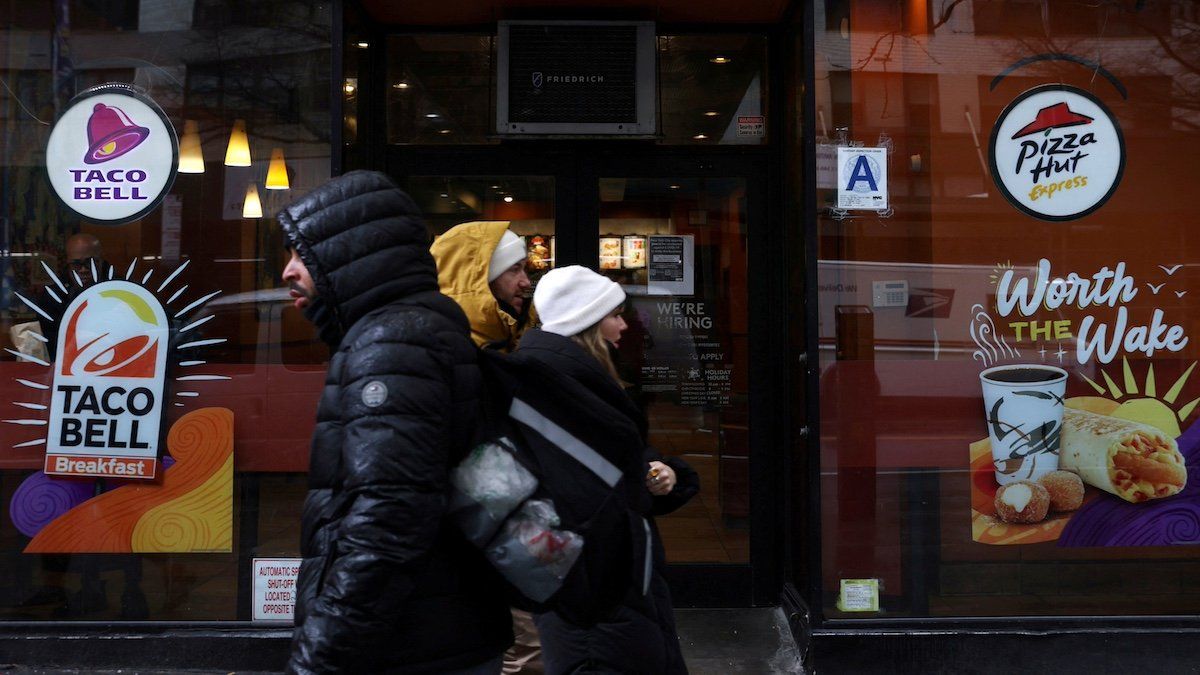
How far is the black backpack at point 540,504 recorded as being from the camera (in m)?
2.27

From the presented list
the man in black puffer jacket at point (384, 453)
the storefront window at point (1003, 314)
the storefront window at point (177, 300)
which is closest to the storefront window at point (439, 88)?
the storefront window at point (177, 300)

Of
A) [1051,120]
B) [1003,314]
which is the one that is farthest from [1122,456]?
[1051,120]

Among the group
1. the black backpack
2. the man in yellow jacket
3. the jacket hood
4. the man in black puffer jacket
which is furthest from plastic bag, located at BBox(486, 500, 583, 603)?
the man in yellow jacket

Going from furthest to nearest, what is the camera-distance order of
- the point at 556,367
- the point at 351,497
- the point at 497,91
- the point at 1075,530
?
the point at 497,91, the point at 1075,530, the point at 556,367, the point at 351,497

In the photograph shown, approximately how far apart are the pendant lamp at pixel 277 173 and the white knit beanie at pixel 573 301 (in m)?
2.80

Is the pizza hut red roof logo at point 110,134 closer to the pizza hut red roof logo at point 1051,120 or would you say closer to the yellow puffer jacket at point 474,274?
the yellow puffer jacket at point 474,274

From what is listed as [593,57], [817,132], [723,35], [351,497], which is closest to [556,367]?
[351,497]

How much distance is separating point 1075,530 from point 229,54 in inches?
188

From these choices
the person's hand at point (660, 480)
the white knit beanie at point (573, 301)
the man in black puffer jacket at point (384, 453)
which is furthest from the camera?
the person's hand at point (660, 480)

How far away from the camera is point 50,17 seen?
5.31 meters

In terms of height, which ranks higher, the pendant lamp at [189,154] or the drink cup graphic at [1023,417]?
the pendant lamp at [189,154]

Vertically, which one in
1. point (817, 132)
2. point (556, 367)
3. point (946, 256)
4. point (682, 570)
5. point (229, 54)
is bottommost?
point (682, 570)

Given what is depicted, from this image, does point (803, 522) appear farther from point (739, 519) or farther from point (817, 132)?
point (817, 132)

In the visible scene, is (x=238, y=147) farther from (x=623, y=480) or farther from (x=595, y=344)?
(x=623, y=480)
